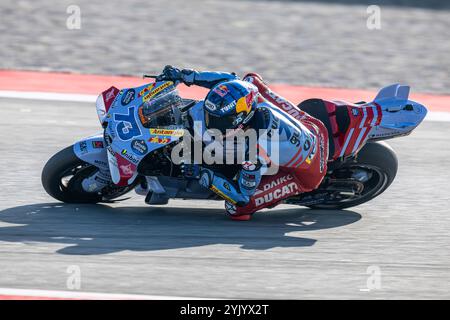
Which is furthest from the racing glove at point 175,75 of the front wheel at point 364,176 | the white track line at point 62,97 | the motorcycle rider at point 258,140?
the white track line at point 62,97

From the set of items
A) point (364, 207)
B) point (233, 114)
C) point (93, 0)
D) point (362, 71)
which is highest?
point (93, 0)

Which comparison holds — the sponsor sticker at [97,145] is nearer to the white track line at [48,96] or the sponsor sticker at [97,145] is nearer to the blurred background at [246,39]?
the white track line at [48,96]

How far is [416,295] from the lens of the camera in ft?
20.5

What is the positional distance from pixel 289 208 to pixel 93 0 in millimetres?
10259

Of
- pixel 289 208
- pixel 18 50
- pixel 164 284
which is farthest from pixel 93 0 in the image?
pixel 164 284

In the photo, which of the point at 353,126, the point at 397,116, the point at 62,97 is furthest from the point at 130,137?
the point at 62,97

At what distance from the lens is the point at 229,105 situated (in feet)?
22.8

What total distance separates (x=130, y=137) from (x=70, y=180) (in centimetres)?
81

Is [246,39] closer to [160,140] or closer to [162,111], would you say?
[162,111]

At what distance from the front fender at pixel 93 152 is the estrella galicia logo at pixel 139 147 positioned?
35 centimetres

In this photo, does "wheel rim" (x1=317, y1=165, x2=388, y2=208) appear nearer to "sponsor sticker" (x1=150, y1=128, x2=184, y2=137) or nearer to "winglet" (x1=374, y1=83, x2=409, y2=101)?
"winglet" (x1=374, y1=83, x2=409, y2=101)

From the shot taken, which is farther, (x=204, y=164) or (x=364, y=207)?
(x=364, y=207)

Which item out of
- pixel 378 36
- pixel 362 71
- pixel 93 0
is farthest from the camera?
pixel 93 0
